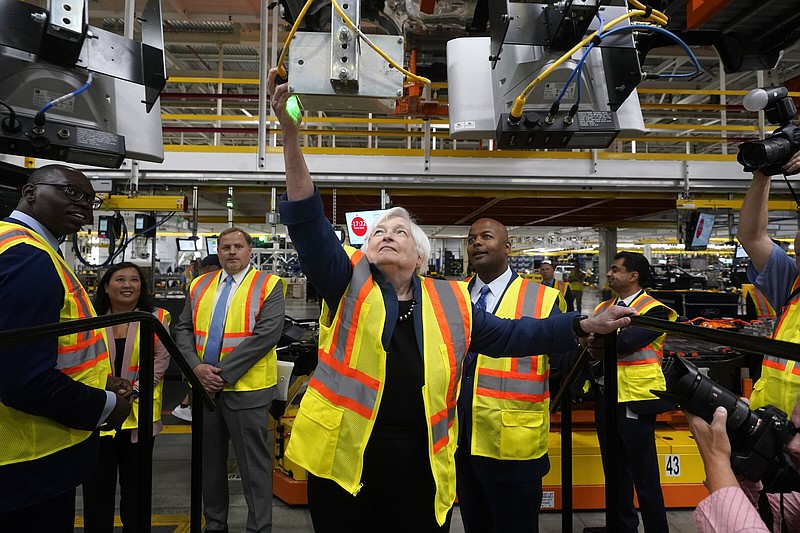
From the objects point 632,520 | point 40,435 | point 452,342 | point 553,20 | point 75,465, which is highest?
point 553,20

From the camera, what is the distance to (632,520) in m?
2.70

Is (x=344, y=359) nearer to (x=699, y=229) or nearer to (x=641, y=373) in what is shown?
(x=641, y=373)

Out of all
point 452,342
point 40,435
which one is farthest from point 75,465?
point 452,342

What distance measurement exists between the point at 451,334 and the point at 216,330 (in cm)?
177

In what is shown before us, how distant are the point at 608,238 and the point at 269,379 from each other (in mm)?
9756

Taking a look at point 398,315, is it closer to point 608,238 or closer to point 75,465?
point 75,465

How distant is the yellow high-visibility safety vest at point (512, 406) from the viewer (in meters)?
2.02

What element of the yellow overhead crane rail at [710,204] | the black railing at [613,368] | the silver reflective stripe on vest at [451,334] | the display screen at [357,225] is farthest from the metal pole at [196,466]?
the yellow overhead crane rail at [710,204]

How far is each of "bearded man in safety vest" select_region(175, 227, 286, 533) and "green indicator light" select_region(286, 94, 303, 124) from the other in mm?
1650

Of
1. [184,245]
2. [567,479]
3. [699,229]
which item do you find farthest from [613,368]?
[184,245]

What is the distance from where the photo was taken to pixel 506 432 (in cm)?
201

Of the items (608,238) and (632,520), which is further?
(608,238)

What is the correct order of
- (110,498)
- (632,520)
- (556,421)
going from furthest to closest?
(556,421) < (632,520) < (110,498)

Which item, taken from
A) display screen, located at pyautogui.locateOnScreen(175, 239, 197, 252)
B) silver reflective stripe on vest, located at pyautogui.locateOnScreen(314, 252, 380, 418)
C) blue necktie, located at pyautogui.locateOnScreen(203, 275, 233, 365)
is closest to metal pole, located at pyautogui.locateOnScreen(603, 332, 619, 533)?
silver reflective stripe on vest, located at pyautogui.locateOnScreen(314, 252, 380, 418)
